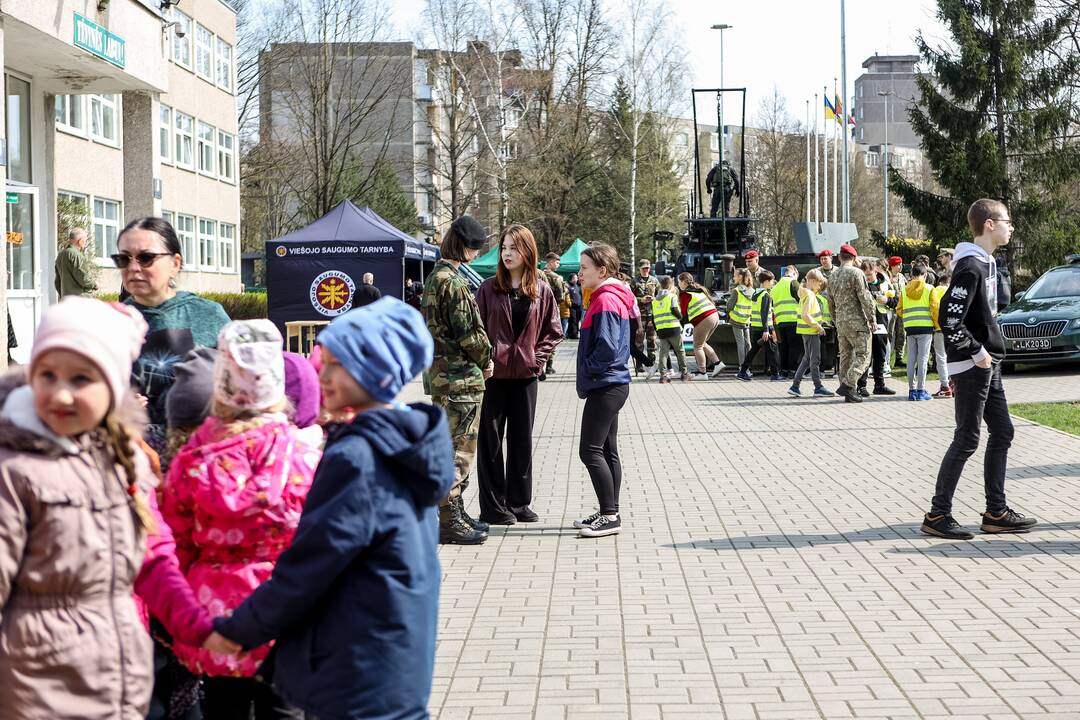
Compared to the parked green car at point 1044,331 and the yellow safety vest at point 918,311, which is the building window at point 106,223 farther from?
the yellow safety vest at point 918,311

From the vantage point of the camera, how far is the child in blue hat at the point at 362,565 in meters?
2.94

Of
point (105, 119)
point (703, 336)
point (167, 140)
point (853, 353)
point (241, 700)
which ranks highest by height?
point (167, 140)

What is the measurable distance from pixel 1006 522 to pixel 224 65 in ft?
146

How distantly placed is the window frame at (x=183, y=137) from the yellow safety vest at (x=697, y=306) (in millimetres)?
24703

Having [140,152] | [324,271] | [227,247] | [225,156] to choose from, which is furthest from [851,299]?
[225,156]

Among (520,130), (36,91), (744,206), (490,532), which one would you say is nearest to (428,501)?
(490,532)

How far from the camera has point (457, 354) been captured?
8.16 meters

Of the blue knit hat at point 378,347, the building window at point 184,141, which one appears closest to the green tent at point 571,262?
the building window at point 184,141

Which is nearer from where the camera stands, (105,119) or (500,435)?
(500,435)

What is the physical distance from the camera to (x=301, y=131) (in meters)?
57.4

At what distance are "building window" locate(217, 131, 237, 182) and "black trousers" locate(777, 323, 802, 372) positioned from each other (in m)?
29.9

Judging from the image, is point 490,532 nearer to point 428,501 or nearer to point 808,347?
point 428,501

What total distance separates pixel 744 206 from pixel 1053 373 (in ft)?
36.2

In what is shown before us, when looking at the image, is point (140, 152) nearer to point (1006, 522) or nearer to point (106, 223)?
point (106, 223)
